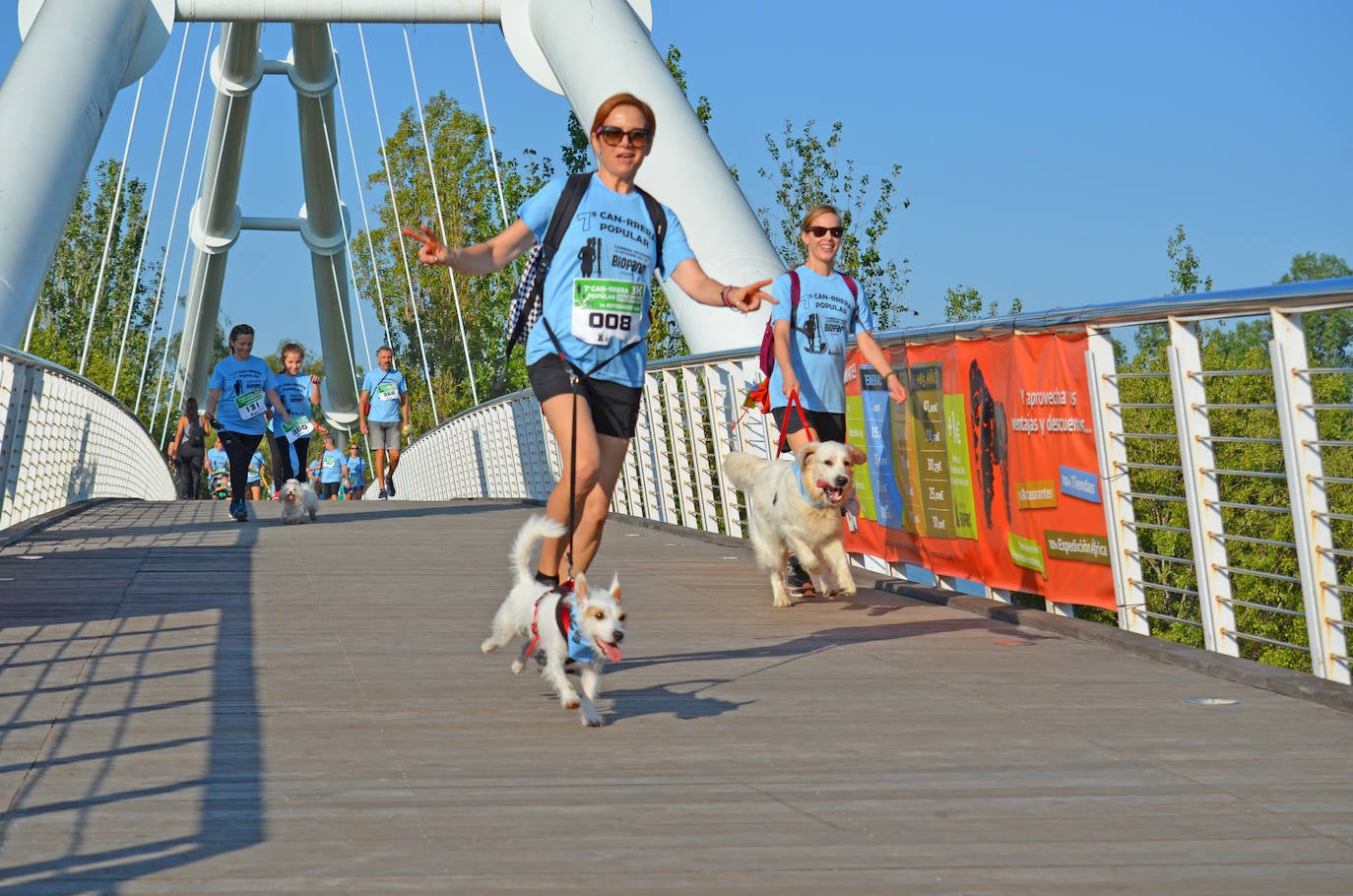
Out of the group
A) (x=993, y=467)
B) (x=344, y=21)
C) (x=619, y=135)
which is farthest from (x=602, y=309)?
(x=344, y=21)

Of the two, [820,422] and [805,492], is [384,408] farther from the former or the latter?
[805,492]

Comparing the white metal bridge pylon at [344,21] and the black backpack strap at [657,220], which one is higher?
the white metal bridge pylon at [344,21]

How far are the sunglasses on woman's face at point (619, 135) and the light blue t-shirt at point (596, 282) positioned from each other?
17cm

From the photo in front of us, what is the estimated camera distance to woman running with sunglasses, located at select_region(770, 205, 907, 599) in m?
7.72

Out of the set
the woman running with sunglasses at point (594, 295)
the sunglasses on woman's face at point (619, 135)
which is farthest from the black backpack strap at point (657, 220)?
the sunglasses on woman's face at point (619, 135)

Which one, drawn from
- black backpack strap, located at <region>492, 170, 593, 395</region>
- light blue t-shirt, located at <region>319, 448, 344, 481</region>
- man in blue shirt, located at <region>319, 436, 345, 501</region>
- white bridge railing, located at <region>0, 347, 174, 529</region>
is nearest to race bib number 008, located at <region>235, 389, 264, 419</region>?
white bridge railing, located at <region>0, 347, 174, 529</region>

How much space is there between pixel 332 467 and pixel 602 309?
25.2 metres

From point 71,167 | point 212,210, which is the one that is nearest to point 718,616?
point 71,167

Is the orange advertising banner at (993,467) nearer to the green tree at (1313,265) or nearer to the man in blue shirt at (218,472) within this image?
the man in blue shirt at (218,472)

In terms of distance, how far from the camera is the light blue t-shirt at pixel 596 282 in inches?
216

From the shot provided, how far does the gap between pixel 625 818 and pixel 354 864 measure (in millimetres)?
675

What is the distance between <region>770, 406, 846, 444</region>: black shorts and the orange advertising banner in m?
0.56

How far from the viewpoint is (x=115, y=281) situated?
58.8 m

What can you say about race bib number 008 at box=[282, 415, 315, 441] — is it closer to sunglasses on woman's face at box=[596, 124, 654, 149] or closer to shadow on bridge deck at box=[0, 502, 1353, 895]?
shadow on bridge deck at box=[0, 502, 1353, 895]
